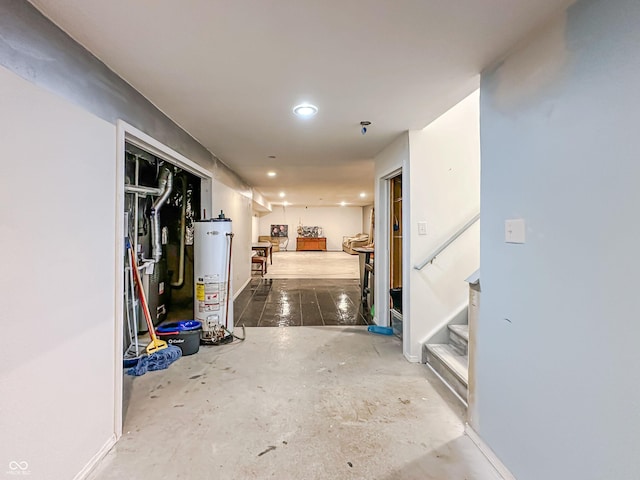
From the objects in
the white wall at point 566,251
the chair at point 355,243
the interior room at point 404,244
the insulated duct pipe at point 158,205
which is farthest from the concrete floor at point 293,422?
the chair at point 355,243

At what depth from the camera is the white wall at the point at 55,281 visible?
3.71ft

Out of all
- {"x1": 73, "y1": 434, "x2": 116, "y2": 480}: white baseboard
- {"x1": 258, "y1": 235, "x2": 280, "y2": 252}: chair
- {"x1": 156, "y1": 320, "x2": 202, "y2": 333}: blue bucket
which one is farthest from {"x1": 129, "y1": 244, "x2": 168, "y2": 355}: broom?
{"x1": 258, "y1": 235, "x2": 280, "y2": 252}: chair

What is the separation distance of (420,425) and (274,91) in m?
2.35

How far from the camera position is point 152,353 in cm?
286

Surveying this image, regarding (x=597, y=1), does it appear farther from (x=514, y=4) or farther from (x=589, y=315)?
(x=589, y=315)

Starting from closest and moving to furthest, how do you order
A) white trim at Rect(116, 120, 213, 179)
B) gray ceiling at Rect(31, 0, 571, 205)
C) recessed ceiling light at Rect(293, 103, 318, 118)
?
gray ceiling at Rect(31, 0, 571, 205) < white trim at Rect(116, 120, 213, 179) < recessed ceiling light at Rect(293, 103, 318, 118)

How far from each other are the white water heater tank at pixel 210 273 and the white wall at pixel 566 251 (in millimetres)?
2647

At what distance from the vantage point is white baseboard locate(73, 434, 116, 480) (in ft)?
4.93

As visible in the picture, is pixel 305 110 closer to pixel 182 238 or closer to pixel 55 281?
pixel 55 281

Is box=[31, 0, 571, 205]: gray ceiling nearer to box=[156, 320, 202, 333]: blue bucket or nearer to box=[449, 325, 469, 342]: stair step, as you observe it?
box=[449, 325, 469, 342]: stair step

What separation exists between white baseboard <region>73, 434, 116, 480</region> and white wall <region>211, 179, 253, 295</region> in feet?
9.06

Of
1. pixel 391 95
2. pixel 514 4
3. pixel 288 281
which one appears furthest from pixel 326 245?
pixel 514 4

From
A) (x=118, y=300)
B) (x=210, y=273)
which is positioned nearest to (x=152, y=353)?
(x=210, y=273)

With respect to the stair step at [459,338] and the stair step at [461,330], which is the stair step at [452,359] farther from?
the stair step at [461,330]
